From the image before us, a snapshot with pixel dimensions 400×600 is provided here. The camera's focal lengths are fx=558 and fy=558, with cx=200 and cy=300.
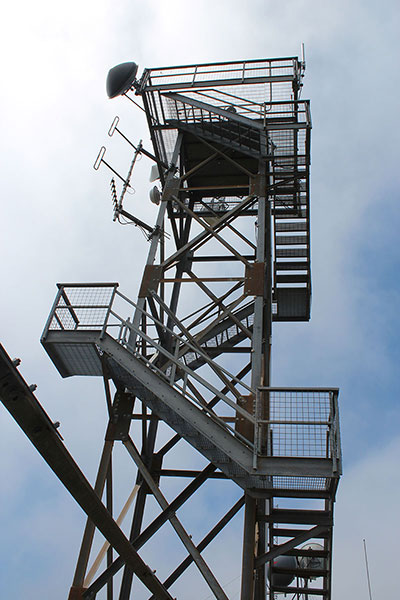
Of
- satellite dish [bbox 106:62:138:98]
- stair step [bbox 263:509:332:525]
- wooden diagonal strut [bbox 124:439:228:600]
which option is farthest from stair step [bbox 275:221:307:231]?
stair step [bbox 263:509:332:525]

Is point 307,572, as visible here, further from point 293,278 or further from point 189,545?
point 293,278

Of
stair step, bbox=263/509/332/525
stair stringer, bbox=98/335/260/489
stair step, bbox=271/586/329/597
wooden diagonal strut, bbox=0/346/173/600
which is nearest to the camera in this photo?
wooden diagonal strut, bbox=0/346/173/600

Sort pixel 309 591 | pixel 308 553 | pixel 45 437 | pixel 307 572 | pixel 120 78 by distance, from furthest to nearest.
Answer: pixel 120 78 → pixel 309 591 → pixel 307 572 → pixel 308 553 → pixel 45 437

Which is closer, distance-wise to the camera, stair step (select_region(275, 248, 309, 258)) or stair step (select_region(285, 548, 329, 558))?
stair step (select_region(285, 548, 329, 558))

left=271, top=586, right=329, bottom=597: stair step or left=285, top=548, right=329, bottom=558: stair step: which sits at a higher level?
left=285, top=548, right=329, bottom=558: stair step

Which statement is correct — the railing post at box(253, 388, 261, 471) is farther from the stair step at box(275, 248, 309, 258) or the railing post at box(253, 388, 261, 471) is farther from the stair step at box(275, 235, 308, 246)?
the stair step at box(275, 235, 308, 246)

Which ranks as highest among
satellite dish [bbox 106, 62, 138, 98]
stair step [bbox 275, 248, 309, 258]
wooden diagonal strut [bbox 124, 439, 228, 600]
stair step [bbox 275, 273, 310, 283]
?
satellite dish [bbox 106, 62, 138, 98]

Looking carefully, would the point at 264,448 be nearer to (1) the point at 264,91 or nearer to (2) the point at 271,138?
(2) the point at 271,138

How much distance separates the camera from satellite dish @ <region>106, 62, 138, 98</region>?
49.2ft

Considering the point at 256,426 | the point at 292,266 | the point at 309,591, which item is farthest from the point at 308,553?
the point at 292,266

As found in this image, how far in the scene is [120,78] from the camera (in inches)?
591

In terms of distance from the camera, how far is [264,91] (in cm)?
1587

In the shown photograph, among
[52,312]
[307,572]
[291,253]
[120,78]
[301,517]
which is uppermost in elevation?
[120,78]

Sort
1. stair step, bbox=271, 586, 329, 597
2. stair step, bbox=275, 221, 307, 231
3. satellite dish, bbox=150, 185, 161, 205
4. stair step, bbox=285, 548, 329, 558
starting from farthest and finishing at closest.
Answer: stair step, bbox=275, 221, 307, 231
satellite dish, bbox=150, 185, 161, 205
stair step, bbox=271, 586, 329, 597
stair step, bbox=285, 548, 329, 558
